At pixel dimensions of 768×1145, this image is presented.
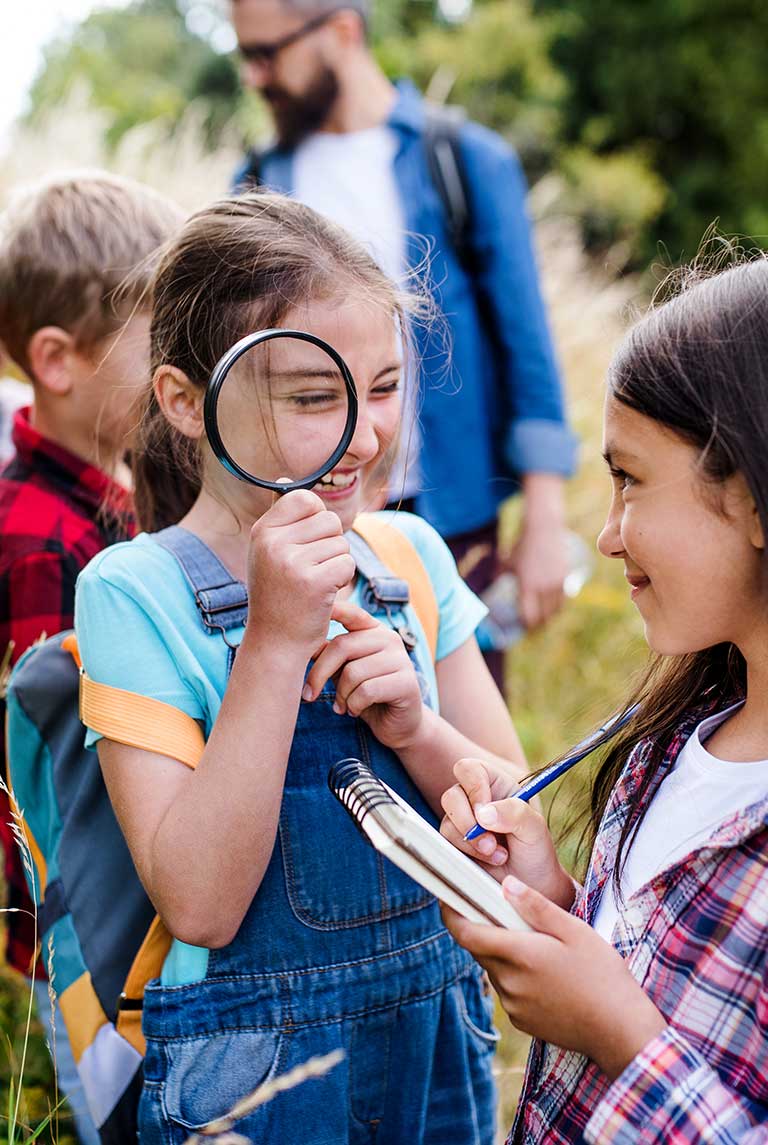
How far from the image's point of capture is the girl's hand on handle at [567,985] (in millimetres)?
1345

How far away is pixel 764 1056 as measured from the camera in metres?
1.32

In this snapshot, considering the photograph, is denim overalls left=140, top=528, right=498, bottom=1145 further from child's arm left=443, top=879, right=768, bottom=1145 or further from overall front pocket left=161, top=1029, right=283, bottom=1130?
child's arm left=443, top=879, right=768, bottom=1145

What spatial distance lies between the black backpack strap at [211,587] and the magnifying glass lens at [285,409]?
0.54 feet

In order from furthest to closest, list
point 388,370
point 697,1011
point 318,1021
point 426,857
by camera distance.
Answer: point 388,370
point 318,1021
point 697,1011
point 426,857

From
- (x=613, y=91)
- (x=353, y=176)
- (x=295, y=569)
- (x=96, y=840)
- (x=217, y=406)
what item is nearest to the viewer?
(x=295, y=569)

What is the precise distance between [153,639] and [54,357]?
1.14 meters

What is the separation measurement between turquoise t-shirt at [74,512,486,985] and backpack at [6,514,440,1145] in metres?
0.03

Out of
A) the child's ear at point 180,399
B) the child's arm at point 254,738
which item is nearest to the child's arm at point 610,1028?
the child's arm at point 254,738

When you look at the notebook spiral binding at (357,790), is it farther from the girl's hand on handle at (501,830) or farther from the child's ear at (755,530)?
the child's ear at (755,530)

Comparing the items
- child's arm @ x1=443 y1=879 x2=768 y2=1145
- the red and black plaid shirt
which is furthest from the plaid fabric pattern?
the red and black plaid shirt

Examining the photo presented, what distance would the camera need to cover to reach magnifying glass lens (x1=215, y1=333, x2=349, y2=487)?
1646 millimetres

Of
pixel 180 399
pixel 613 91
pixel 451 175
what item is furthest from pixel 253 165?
pixel 613 91

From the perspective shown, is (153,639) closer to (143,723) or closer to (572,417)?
(143,723)

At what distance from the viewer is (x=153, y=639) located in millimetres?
1677
